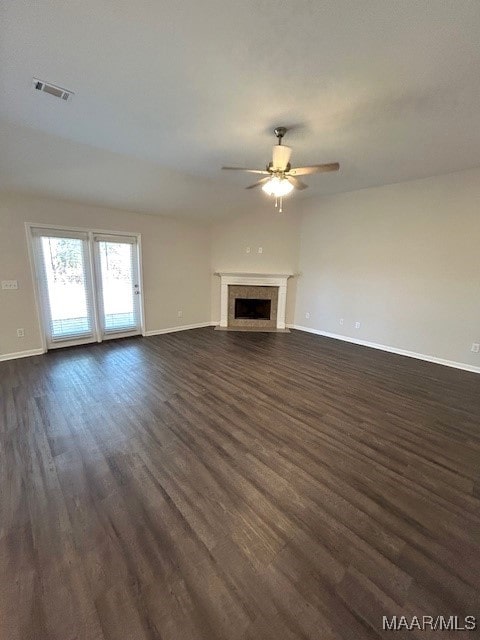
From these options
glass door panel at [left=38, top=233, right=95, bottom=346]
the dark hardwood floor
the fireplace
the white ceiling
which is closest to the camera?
the dark hardwood floor

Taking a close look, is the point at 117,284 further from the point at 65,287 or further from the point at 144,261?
the point at 65,287

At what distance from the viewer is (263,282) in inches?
245

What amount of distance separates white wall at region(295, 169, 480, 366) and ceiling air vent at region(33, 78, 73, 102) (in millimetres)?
4618

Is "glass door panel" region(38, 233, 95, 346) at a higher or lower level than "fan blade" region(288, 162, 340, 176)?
lower

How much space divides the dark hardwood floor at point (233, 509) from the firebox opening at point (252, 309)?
10.7 feet

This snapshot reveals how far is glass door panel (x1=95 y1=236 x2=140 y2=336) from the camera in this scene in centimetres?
491

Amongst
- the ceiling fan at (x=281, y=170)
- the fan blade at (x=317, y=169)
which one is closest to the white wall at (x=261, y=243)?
the ceiling fan at (x=281, y=170)

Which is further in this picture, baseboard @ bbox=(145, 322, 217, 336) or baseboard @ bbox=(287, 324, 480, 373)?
baseboard @ bbox=(145, 322, 217, 336)

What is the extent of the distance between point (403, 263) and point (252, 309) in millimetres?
3382

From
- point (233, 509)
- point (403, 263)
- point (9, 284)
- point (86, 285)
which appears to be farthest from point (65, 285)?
point (403, 263)

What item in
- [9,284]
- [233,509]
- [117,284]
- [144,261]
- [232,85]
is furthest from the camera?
[144,261]

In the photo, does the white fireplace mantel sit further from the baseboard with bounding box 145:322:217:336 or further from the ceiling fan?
the ceiling fan

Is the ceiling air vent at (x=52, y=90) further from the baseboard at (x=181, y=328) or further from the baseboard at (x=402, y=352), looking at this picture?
the baseboard at (x=402, y=352)

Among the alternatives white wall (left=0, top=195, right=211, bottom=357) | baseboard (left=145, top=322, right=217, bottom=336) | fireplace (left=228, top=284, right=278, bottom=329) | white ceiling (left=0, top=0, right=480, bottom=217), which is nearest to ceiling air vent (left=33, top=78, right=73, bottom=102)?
white ceiling (left=0, top=0, right=480, bottom=217)
